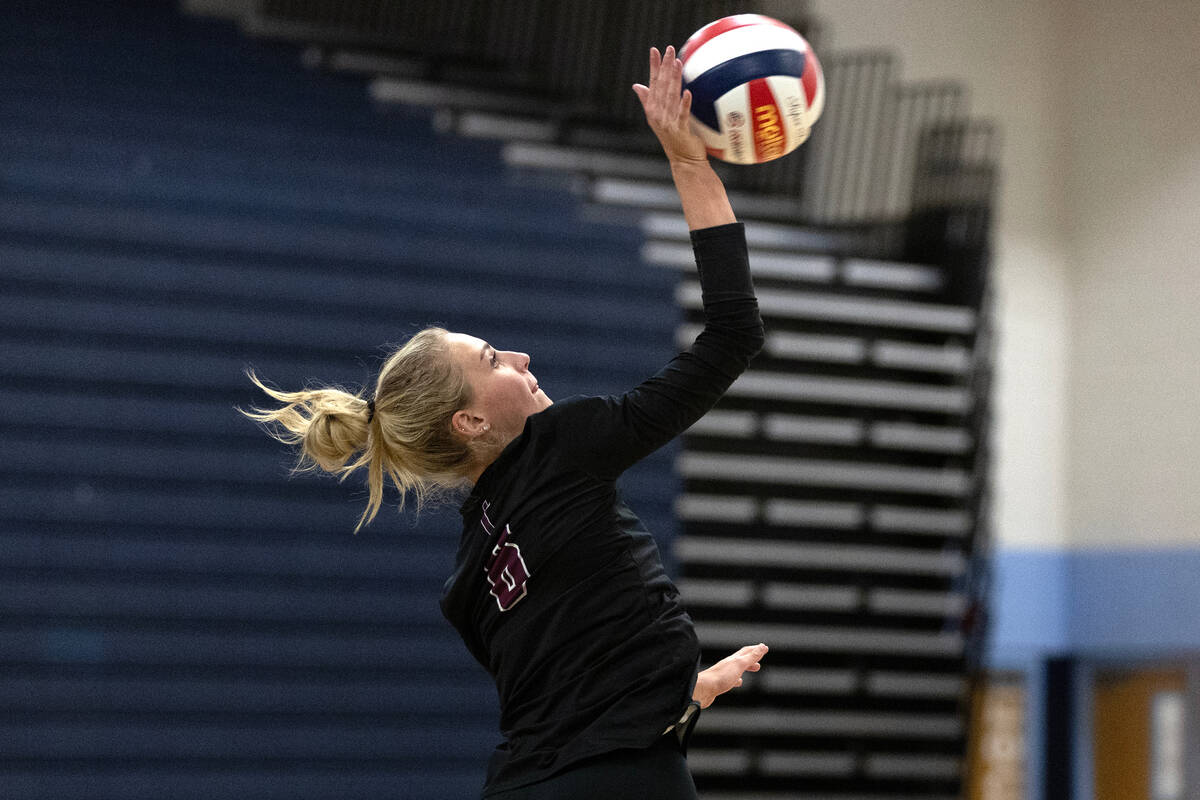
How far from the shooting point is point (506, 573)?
1.81 m

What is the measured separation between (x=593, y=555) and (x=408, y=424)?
39 cm

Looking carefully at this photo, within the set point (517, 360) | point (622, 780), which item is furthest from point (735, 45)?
point (622, 780)

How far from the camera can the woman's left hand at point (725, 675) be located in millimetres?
1921

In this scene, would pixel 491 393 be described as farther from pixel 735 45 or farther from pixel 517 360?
pixel 735 45

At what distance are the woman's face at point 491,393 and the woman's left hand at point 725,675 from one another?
0.50 metres

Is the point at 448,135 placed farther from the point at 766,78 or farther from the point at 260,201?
the point at 766,78

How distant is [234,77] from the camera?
18.6 feet

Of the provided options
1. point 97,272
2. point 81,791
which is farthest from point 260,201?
point 81,791

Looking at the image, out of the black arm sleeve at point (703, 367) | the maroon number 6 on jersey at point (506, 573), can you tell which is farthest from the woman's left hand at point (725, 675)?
the black arm sleeve at point (703, 367)

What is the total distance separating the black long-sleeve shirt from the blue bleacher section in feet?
9.07

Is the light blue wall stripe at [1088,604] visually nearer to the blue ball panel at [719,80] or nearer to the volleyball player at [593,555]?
the blue ball panel at [719,80]

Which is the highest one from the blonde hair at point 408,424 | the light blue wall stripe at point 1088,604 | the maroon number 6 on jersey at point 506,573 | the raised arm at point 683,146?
the raised arm at point 683,146

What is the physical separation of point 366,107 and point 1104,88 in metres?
4.20

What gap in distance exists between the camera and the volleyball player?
5.51ft
